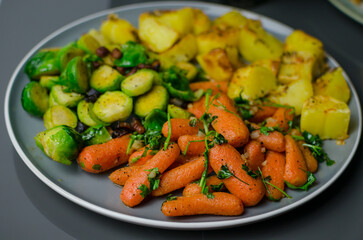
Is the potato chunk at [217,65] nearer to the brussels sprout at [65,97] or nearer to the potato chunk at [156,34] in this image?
the potato chunk at [156,34]

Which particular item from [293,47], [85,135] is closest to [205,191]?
A: [85,135]

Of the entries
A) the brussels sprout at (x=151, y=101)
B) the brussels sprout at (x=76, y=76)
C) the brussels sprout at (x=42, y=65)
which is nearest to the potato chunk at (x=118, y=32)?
the brussels sprout at (x=42, y=65)

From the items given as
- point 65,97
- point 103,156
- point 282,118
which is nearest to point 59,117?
point 65,97

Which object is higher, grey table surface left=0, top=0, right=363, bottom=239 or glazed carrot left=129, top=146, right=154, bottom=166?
glazed carrot left=129, top=146, right=154, bottom=166

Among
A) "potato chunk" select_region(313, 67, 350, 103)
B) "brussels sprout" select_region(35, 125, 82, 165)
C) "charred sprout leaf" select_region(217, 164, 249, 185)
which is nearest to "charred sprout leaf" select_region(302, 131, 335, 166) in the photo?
"potato chunk" select_region(313, 67, 350, 103)

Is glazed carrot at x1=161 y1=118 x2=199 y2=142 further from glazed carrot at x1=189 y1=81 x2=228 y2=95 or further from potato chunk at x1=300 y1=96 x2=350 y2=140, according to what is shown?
potato chunk at x1=300 y1=96 x2=350 y2=140

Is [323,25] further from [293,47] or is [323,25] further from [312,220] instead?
[312,220]
